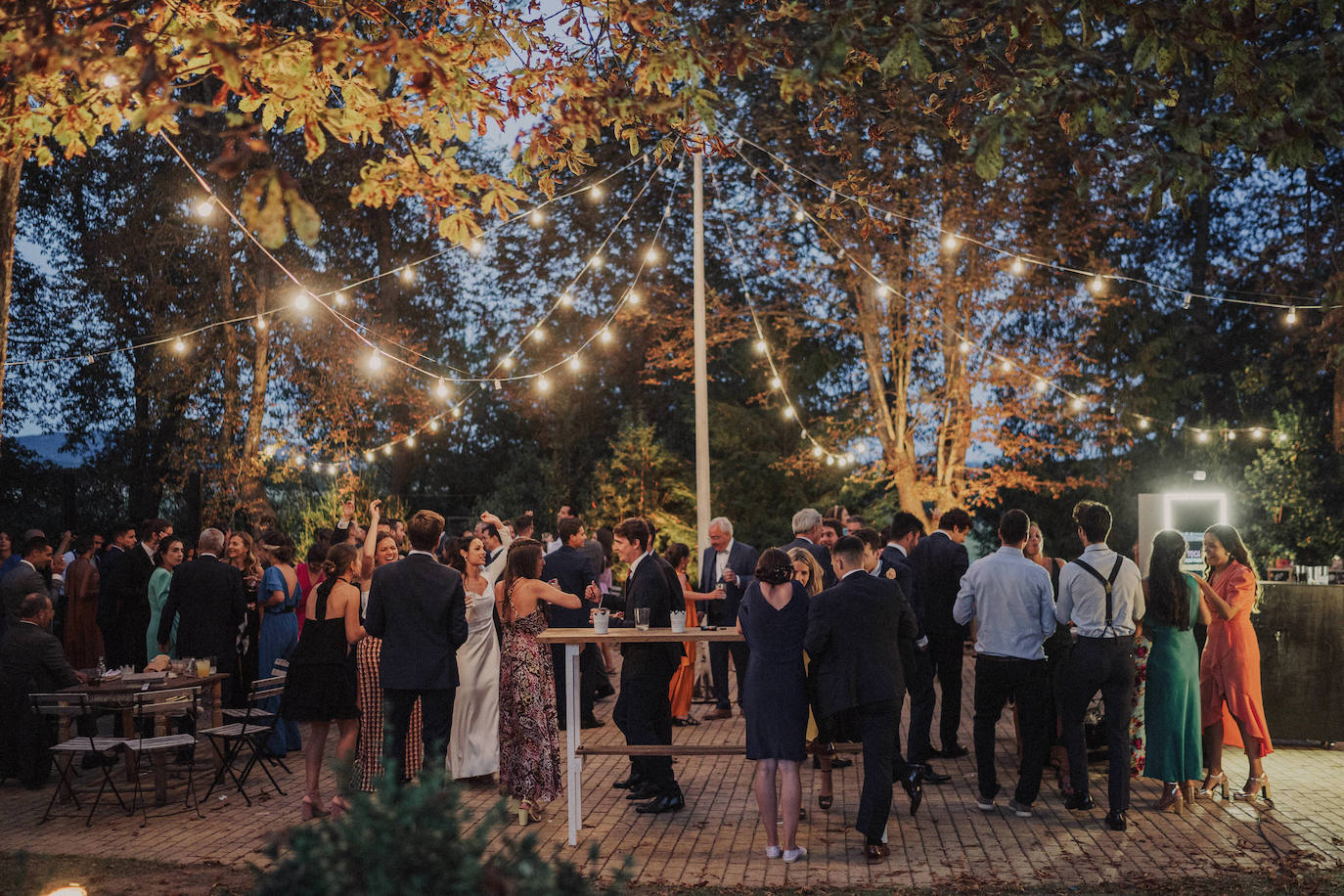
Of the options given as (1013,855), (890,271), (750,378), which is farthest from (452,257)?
(1013,855)

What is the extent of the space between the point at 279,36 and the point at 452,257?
22.3 metres

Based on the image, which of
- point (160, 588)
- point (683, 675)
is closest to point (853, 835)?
point (683, 675)

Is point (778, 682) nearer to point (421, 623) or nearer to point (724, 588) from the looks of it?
point (421, 623)

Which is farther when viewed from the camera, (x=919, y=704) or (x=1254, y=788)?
(x=919, y=704)

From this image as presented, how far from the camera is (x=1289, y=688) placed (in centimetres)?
938

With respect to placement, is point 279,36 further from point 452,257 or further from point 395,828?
point 452,257

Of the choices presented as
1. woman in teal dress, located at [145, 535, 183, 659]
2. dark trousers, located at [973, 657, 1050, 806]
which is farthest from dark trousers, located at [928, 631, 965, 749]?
woman in teal dress, located at [145, 535, 183, 659]

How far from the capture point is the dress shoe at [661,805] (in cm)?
723

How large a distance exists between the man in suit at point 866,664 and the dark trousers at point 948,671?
2.23m

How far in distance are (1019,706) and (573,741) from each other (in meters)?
Answer: 2.99

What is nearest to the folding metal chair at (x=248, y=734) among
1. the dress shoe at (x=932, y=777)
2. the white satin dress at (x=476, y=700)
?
the white satin dress at (x=476, y=700)

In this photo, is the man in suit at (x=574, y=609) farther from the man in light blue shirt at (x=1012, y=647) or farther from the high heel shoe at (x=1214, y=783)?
the high heel shoe at (x=1214, y=783)

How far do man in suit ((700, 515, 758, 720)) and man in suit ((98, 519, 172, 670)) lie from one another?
17.1 feet

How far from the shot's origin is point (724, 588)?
995cm
